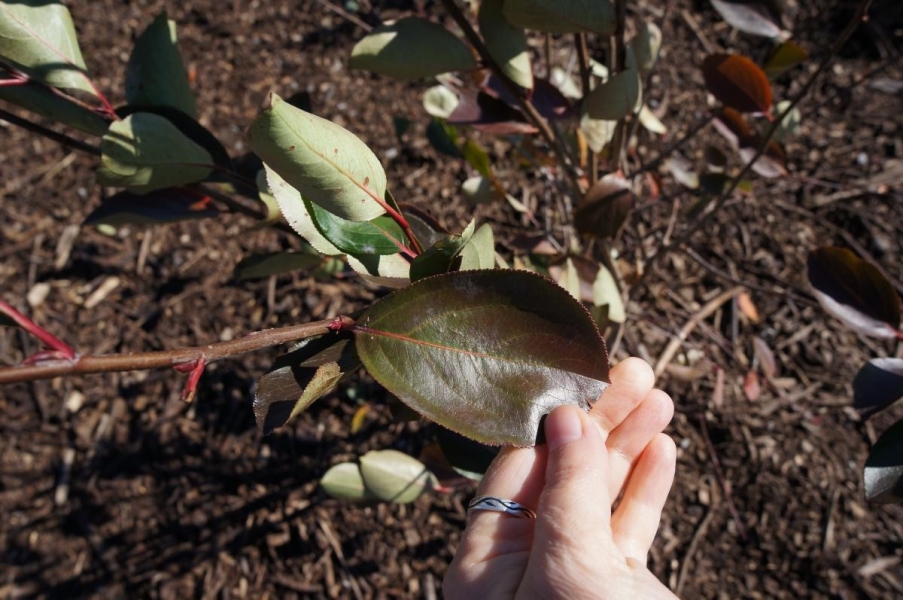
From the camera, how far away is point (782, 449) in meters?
1.83

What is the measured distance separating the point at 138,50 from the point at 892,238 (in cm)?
207

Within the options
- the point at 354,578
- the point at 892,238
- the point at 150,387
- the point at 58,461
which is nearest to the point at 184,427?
the point at 150,387

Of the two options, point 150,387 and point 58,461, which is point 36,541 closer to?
point 58,461

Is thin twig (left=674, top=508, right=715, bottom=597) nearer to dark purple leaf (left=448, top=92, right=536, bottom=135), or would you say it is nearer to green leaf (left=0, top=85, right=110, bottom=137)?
dark purple leaf (left=448, top=92, right=536, bottom=135)

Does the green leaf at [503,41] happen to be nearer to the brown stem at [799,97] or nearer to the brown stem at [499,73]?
the brown stem at [499,73]

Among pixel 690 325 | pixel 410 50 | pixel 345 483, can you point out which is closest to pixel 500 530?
pixel 345 483

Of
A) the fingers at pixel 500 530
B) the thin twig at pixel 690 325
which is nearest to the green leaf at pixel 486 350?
the fingers at pixel 500 530

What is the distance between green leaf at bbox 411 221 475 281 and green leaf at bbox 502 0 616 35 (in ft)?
1.08

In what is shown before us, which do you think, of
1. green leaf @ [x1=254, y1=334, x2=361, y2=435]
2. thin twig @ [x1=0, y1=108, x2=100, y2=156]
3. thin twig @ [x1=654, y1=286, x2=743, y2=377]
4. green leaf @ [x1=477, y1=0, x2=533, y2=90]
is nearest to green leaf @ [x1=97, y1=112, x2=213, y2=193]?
thin twig @ [x1=0, y1=108, x2=100, y2=156]

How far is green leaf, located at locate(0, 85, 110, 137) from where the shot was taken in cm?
100

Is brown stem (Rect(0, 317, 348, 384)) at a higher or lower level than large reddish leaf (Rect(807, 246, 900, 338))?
higher

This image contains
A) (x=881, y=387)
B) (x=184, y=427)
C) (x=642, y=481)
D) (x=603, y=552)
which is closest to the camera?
(x=603, y=552)

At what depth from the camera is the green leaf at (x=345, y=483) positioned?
53.4 inches

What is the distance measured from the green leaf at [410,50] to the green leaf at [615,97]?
21cm
